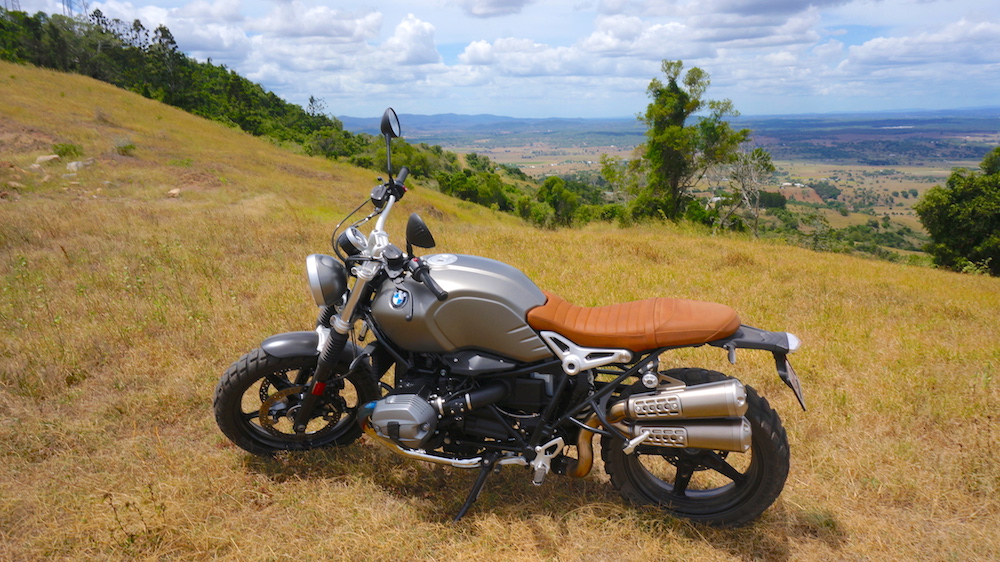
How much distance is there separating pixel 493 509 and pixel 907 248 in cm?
7049

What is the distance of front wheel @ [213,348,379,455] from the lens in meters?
3.46

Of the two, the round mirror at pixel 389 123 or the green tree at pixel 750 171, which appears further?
the green tree at pixel 750 171

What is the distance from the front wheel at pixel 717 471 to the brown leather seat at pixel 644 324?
0.34m

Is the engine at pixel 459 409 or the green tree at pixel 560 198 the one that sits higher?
the engine at pixel 459 409

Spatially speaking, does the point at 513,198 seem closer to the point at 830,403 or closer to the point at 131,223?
the point at 131,223

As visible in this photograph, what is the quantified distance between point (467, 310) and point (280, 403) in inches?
65.3

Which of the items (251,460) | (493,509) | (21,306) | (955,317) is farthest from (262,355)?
(955,317)

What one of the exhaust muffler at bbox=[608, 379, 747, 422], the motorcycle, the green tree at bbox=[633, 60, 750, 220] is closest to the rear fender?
the motorcycle

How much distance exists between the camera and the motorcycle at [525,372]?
2826mm

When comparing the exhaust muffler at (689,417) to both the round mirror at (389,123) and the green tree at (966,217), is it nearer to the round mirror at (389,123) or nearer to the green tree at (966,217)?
the round mirror at (389,123)

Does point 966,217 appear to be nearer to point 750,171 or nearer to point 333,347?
point 750,171

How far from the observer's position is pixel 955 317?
265 inches

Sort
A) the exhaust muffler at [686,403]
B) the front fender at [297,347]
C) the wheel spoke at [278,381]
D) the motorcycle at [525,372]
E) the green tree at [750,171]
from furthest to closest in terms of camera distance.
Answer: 1. the green tree at [750,171]
2. the wheel spoke at [278,381]
3. the front fender at [297,347]
4. the motorcycle at [525,372]
5. the exhaust muffler at [686,403]

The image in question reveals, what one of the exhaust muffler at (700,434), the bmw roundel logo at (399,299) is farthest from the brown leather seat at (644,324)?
Result: the bmw roundel logo at (399,299)
